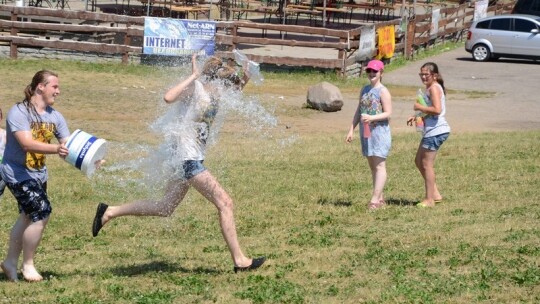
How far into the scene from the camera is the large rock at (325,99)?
22.3 meters

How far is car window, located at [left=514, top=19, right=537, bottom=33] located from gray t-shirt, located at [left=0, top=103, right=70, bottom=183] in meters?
27.4

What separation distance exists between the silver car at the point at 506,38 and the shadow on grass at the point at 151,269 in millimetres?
26355

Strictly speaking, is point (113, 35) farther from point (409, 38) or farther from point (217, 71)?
point (217, 71)

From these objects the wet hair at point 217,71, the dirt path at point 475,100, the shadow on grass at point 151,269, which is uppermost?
the wet hair at point 217,71

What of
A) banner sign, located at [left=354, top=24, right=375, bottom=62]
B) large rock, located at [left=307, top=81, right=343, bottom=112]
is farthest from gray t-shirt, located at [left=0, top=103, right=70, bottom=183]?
banner sign, located at [left=354, top=24, right=375, bottom=62]

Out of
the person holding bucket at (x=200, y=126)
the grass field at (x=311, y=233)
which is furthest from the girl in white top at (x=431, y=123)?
the person holding bucket at (x=200, y=126)

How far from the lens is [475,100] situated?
25.0 meters

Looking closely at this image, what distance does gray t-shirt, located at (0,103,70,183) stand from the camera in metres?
7.66

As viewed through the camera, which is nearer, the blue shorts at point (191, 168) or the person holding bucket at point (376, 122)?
the blue shorts at point (191, 168)

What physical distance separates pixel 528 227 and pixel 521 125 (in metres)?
11.7

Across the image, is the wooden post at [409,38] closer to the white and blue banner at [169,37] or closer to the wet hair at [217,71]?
the white and blue banner at [169,37]

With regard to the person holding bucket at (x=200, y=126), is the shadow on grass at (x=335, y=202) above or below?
below

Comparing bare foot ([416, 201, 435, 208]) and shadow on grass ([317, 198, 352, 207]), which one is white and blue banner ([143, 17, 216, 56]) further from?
bare foot ([416, 201, 435, 208])

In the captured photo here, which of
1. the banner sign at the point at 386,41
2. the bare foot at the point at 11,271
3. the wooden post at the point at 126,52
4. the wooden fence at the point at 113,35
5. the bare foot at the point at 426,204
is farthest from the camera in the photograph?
the banner sign at the point at 386,41
